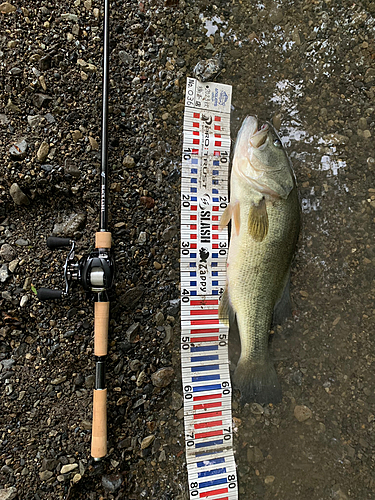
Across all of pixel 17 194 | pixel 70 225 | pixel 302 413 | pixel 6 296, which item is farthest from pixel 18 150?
pixel 302 413

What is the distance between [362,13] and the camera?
7.29 ft

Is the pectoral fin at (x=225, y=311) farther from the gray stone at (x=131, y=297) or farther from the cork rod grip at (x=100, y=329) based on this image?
the cork rod grip at (x=100, y=329)

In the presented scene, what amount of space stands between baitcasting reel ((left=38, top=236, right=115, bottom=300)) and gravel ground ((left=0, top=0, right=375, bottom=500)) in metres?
0.14

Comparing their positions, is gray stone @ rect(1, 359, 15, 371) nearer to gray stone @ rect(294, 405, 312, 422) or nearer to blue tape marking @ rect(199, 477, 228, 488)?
blue tape marking @ rect(199, 477, 228, 488)

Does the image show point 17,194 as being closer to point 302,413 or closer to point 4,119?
point 4,119

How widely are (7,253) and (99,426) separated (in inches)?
41.6

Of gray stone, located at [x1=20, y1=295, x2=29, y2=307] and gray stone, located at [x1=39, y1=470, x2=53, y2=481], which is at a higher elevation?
gray stone, located at [x1=20, y1=295, x2=29, y2=307]

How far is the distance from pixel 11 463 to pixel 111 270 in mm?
1122

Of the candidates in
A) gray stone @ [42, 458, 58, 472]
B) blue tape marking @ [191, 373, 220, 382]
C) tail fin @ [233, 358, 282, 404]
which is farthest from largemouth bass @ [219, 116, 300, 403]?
gray stone @ [42, 458, 58, 472]

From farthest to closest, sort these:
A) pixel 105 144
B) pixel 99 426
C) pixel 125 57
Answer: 1. pixel 125 57
2. pixel 105 144
3. pixel 99 426

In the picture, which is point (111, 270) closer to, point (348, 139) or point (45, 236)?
point (45, 236)

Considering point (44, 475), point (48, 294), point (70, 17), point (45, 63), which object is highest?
point (70, 17)

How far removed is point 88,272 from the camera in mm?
1734

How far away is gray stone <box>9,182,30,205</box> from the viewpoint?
74.8 inches
